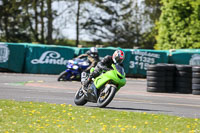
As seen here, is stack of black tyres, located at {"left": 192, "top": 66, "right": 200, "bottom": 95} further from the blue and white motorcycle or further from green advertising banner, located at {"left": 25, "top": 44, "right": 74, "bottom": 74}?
green advertising banner, located at {"left": 25, "top": 44, "right": 74, "bottom": 74}

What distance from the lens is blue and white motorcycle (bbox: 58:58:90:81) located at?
20969 mm

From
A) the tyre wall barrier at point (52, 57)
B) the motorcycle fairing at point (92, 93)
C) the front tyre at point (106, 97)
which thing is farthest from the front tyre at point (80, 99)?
the tyre wall barrier at point (52, 57)

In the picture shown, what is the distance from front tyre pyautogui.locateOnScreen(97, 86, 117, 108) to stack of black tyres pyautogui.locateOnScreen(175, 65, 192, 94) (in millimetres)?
7133

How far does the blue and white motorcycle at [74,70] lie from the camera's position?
20969 mm

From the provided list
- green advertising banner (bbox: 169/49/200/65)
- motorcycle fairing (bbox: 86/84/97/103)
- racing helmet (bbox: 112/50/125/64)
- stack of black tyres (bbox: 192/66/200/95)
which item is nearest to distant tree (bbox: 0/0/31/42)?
green advertising banner (bbox: 169/49/200/65)

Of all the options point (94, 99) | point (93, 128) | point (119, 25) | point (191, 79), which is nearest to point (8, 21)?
point (119, 25)

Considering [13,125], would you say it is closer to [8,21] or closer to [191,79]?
[191,79]

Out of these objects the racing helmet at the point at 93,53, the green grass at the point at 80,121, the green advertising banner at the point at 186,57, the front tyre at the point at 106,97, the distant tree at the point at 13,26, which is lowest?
the green grass at the point at 80,121

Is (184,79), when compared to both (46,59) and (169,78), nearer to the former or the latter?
(169,78)

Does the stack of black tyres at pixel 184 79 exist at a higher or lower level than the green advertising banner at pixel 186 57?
lower

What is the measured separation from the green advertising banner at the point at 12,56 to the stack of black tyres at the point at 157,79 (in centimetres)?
1013

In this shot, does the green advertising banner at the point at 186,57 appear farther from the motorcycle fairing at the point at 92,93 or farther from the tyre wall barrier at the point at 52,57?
the motorcycle fairing at the point at 92,93

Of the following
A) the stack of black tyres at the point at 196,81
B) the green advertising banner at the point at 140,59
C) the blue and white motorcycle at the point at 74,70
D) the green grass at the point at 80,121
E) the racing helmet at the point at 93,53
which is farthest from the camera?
the green advertising banner at the point at 140,59

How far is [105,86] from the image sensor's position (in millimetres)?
11219
